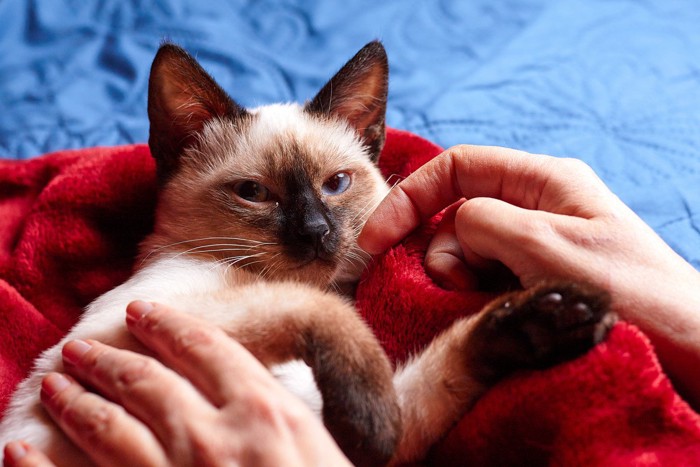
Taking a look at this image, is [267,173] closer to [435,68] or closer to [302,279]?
[302,279]

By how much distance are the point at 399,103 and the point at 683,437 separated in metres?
1.49

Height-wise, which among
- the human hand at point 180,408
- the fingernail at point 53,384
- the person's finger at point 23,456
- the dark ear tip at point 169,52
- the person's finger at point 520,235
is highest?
the dark ear tip at point 169,52

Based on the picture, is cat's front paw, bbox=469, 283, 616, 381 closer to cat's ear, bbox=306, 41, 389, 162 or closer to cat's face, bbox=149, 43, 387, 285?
cat's face, bbox=149, 43, 387, 285

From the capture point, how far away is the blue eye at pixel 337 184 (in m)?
1.32

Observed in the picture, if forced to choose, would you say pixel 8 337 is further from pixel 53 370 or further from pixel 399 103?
pixel 399 103

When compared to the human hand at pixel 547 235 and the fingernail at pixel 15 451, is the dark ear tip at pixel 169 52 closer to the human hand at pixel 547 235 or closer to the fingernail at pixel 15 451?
the human hand at pixel 547 235

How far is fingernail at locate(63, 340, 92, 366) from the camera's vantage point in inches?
37.1

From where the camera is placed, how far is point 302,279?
117cm

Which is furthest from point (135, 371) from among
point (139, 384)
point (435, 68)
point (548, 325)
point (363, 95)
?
point (435, 68)

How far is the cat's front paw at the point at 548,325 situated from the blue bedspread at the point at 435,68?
84cm

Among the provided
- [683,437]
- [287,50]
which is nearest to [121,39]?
[287,50]

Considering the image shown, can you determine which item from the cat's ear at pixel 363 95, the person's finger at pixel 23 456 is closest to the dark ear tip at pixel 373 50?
the cat's ear at pixel 363 95

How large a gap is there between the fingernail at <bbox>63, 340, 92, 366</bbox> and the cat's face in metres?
0.29

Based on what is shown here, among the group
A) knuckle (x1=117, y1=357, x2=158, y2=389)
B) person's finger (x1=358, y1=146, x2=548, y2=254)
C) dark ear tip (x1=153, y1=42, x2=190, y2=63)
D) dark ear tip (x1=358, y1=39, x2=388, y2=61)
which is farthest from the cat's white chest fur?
dark ear tip (x1=358, y1=39, x2=388, y2=61)
